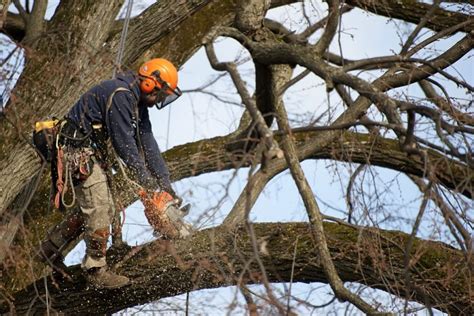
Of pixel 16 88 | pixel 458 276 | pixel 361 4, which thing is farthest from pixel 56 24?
pixel 458 276

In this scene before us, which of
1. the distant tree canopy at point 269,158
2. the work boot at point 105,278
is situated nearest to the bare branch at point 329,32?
the distant tree canopy at point 269,158

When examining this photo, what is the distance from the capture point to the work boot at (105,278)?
7414 millimetres

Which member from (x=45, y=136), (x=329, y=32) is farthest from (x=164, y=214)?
(x=329, y=32)

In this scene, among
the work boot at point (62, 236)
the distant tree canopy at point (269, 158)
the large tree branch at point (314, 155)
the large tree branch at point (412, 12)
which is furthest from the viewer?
the large tree branch at point (412, 12)

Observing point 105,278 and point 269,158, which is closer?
point 269,158

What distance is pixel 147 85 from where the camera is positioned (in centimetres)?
740

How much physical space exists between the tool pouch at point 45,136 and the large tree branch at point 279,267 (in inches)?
33.8

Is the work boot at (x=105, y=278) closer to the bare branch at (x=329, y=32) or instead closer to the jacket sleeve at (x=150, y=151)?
the jacket sleeve at (x=150, y=151)

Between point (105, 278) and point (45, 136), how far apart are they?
1045mm

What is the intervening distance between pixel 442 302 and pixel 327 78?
1.88 m

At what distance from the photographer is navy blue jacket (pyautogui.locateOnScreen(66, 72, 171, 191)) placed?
7.19m

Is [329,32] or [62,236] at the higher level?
Result: [329,32]

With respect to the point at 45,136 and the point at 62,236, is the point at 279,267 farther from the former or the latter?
the point at 45,136

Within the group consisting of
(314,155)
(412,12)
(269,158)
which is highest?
(412,12)
